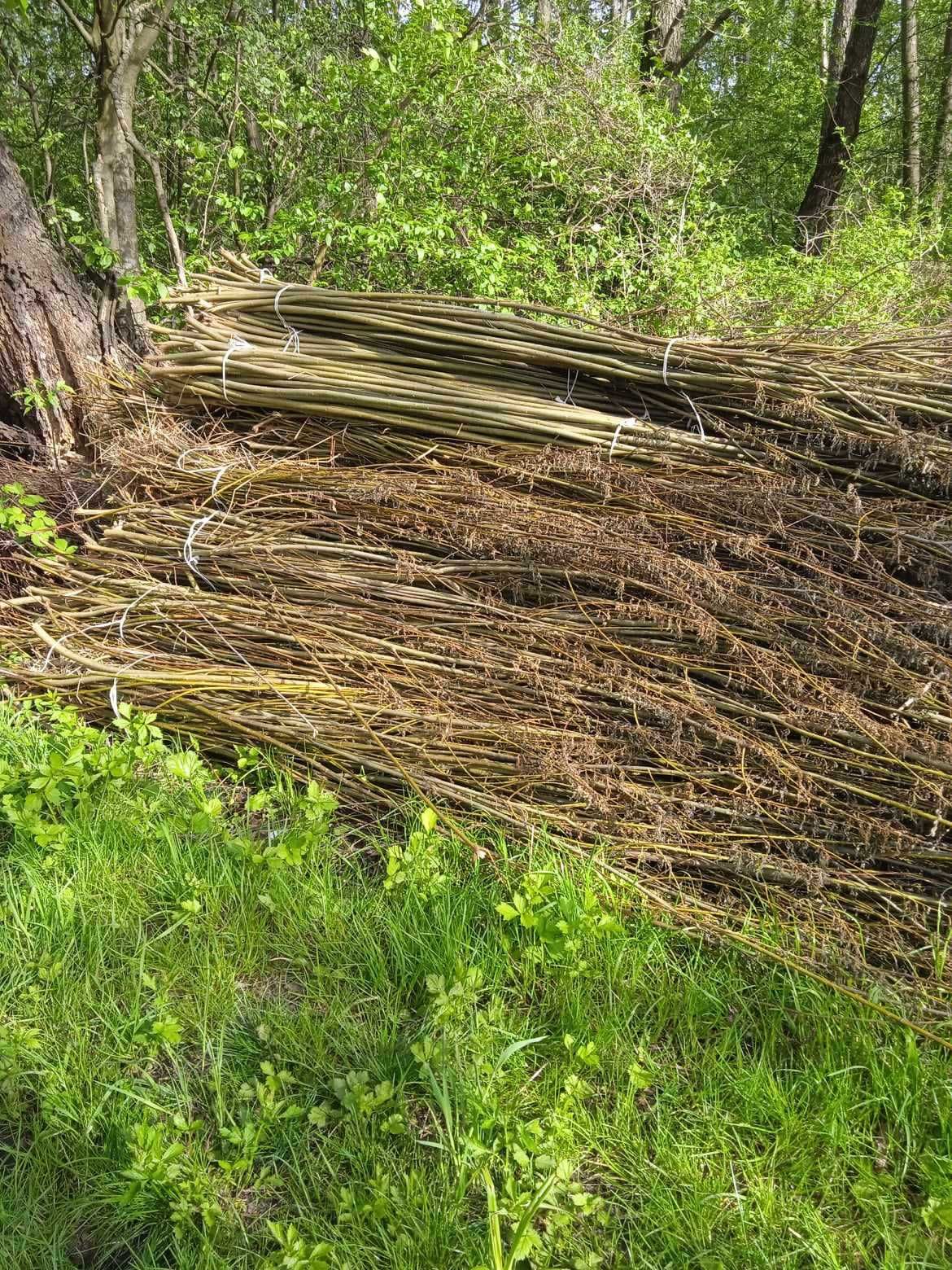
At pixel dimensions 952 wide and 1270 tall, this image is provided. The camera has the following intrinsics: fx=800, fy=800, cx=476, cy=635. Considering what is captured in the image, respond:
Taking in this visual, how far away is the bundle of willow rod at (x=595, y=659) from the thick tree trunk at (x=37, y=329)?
1.21 metres

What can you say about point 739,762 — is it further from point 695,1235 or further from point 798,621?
point 695,1235

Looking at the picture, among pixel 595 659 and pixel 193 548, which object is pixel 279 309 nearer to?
pixel 193 548

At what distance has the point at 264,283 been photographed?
355 centimetres

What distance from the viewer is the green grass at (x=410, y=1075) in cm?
140

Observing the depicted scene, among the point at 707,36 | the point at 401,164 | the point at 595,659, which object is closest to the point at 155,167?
the point at 401,164

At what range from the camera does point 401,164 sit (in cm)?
538

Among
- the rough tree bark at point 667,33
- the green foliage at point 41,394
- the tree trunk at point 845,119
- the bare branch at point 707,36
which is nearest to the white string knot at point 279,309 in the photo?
the green foliage at point 41,394

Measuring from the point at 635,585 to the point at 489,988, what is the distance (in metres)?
1.30

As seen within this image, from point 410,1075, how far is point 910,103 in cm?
1438

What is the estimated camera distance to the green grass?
1.40 m

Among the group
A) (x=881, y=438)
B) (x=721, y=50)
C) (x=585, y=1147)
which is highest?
(x=721, y=50)

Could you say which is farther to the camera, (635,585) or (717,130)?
(717,130)

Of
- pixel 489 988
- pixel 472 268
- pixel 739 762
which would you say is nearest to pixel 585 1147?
pixel 489 988

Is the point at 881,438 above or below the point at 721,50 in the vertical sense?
below
